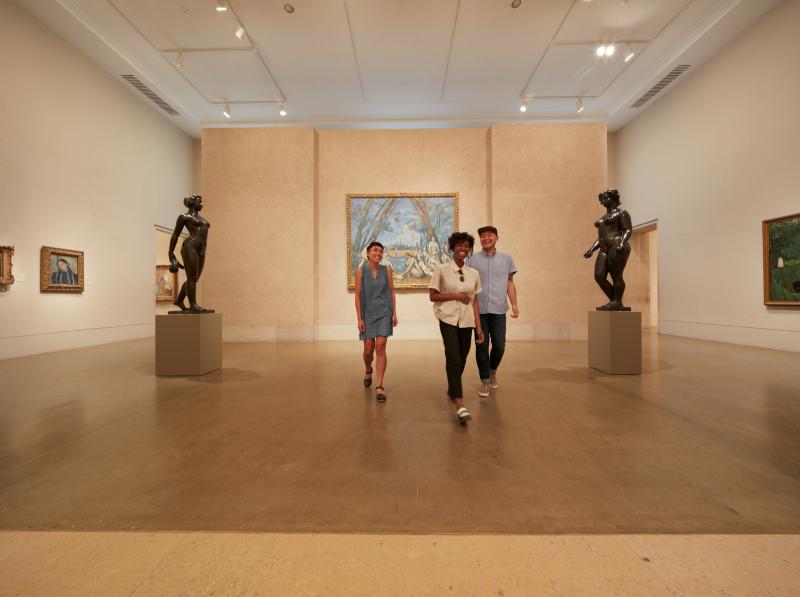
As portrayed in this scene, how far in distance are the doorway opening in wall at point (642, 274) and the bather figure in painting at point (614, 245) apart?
8487 millimetres

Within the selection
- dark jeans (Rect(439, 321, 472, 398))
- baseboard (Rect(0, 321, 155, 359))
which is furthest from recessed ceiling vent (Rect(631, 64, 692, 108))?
baseboard (Rect(0, 321, 155, 359))

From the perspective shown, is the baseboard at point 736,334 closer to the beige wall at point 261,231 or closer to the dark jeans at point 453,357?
the dark jeans at point 453,357

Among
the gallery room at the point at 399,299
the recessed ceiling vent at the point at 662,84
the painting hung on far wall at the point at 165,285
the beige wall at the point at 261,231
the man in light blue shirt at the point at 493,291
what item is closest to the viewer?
the gallery room at the point at 399,299

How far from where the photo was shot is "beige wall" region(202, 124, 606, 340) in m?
10.1

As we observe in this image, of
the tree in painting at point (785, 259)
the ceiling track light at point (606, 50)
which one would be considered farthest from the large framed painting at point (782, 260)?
the ceiling track light at point (606, 50)

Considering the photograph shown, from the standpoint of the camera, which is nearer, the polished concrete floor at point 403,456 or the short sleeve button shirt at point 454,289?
the polished concrete floor at point 403,456

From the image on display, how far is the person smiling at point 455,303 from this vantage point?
3.38 meters

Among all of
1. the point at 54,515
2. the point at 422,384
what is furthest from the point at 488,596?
the point at 422,384

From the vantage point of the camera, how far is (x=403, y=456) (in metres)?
2.68

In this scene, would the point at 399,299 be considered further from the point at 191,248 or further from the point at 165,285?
the point at 165,285

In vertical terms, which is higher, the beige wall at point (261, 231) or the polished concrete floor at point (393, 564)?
the beige wall at point (261, 231)

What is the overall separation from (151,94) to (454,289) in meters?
11.9

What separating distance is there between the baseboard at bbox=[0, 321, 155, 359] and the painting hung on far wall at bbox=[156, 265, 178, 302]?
9.52 ft

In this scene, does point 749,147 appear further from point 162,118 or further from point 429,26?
point 162,118
